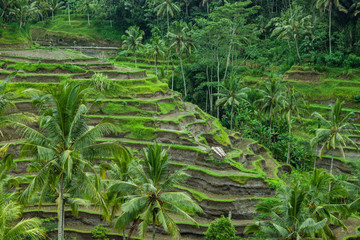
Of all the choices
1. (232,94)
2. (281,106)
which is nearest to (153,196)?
(281,106)

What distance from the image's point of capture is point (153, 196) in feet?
63.2

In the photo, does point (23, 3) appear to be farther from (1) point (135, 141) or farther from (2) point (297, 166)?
(2) point (297, 166)

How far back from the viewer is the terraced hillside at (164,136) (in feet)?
93.6

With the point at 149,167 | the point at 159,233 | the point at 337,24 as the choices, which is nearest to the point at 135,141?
the point at 159,233

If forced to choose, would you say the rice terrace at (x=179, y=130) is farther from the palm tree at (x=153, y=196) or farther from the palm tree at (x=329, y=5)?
the palm tree at (x=329, y=5)

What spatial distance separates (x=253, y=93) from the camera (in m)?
54.1

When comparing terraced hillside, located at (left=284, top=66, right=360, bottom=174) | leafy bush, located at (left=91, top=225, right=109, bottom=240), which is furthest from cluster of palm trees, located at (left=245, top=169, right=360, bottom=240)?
terraced hillside, located at (left=284, top=66, right=360, bottom=174)

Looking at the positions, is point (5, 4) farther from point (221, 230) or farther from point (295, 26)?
point (295, 26)

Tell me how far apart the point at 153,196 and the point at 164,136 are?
15479 millimetres

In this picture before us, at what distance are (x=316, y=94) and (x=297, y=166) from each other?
1417 centimetres

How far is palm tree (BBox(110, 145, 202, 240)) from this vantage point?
18.6 m

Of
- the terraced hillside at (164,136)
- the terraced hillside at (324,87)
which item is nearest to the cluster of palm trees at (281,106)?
the terraced hillside at (324,87)

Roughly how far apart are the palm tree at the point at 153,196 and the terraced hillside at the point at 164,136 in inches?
210

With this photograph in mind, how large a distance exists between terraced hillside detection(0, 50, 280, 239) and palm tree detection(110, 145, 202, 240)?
17.5ft
